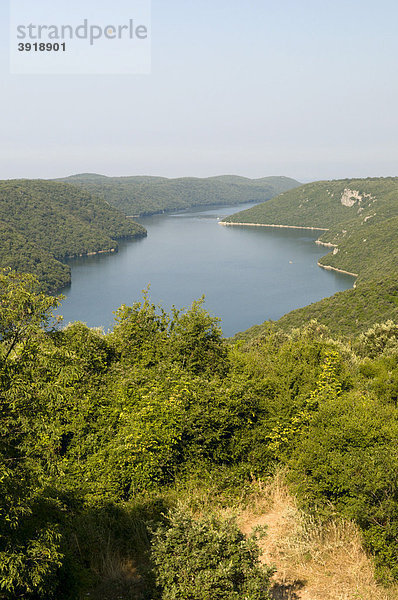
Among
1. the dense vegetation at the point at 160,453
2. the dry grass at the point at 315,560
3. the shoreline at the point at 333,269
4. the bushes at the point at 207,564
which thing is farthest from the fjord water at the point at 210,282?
Result: the bushes at the point at 207,564

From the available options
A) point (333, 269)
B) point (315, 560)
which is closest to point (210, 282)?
point (333, 269)

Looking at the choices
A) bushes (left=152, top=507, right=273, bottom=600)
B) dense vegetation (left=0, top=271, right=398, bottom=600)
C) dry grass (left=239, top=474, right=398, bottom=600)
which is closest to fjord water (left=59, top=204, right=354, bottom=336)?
dense vegetation (left=0, top=271, right=398, bottom=600)

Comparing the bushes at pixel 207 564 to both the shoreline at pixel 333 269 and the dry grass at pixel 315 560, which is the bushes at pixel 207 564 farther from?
the shoreline at pixel 333 269

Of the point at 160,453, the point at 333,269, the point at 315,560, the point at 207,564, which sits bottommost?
the point at 333,269

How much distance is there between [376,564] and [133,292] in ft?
415

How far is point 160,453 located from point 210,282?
133291 millimetres

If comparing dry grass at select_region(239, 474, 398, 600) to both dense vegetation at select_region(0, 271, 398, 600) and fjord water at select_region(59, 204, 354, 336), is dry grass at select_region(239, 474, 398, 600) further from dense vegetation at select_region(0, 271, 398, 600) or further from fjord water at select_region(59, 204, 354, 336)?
fjord water at select_region(59, 204, 354, 336)

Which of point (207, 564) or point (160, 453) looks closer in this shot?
point (207, 564)

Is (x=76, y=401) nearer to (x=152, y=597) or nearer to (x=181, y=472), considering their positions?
(x=181, y=472)

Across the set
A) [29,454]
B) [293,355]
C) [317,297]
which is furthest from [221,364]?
[317,297]

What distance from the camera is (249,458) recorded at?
12.6m

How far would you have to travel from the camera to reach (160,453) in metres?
→ 11.6

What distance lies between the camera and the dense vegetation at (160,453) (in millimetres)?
6293

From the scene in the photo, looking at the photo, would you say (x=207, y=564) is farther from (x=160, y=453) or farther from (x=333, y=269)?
(x=333, y=269)
